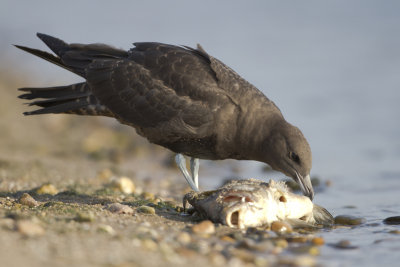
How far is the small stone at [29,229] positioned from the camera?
454cm

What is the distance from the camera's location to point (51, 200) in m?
6.96

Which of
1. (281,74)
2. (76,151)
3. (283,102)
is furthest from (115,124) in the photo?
(281,74)

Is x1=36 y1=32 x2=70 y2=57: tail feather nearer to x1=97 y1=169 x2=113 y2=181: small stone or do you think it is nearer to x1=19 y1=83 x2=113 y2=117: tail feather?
x1=19 y1=83 x2=113 y2=117: tail feather

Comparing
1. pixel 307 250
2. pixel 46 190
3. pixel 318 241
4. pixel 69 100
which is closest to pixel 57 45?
pixel 69 100

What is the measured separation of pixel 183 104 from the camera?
23.2 ft

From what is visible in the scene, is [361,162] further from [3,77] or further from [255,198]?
[3,77]

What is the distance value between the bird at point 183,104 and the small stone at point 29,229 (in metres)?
2.71

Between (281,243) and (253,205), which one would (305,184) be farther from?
(281,243)

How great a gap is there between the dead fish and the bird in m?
0.52

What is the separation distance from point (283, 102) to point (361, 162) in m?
4.20

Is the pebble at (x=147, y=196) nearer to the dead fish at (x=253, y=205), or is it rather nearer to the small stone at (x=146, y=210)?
the small stone at (x=146, y=210)

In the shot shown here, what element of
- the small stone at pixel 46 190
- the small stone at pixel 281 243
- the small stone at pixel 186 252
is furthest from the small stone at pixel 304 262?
the small stone at pixel 46 190

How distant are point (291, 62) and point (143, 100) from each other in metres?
12.5

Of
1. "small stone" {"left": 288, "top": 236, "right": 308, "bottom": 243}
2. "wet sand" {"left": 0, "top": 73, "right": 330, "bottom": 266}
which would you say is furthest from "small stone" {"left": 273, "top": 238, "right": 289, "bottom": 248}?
"small stone" {"left": 288, "top": 236, "right": 308, "bottom": 243}
